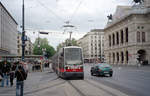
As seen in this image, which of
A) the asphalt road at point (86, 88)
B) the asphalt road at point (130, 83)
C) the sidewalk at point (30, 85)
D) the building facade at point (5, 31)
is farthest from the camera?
the building facade at point (5, 31)

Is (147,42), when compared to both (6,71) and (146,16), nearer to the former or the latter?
(146,16)

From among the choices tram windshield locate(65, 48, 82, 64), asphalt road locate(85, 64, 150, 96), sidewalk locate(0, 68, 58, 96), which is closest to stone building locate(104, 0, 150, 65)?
asphalt road locate(85, 64, 150, 96)

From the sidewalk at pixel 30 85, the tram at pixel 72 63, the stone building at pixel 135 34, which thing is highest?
the stone building at pixel 135 34

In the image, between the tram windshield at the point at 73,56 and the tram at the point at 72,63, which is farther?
the tram windshield at the point at 73,56

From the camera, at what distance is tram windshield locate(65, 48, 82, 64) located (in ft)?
63.7

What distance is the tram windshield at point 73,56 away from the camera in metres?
19.4

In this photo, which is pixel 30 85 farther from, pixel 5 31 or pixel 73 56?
pixel 5 31

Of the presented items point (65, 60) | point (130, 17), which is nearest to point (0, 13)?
point (130, 17)

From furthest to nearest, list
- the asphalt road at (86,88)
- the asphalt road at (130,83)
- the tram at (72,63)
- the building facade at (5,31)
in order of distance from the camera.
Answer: the building facade at (5,31)
the tram at (72,63)
the asphalt road at (130,83)
the asphalt road at (86,88)

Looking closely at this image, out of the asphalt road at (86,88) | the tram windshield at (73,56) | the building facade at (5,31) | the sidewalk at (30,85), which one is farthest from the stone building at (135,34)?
the asphalt road at (86,88)

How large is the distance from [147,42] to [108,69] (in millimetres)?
40537

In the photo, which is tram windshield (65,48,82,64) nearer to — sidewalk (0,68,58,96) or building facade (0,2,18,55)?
sidewalk (0,68,58,96)

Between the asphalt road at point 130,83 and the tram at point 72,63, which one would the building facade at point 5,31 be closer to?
the tram at point 72,63

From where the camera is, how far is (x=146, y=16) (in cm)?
6022
